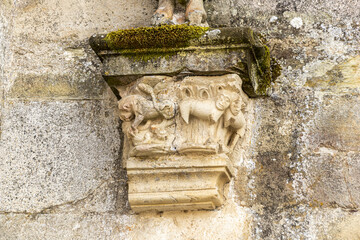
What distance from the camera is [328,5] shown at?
2744mm

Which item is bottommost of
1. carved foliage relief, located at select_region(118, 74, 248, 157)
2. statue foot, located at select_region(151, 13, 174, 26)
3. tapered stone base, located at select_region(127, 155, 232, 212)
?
tapered stone base, located at select_region(127, 155, 232, 212)

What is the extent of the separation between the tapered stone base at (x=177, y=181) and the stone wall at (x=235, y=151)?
5.5 inches

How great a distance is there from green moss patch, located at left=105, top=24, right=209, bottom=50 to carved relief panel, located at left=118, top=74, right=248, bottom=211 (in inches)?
7.0

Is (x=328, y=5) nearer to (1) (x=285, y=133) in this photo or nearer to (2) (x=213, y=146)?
(1) (x=285, y=133)

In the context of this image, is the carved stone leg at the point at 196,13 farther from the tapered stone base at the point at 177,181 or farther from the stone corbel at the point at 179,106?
the tapered stone base at the point at 177,181

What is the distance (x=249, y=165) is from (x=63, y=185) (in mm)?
982

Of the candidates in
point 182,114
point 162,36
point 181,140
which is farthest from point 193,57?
point 181,140

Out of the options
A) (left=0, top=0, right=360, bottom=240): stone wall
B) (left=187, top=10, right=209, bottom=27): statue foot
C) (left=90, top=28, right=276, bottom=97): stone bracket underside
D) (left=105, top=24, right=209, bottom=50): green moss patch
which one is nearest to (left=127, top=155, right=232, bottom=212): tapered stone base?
(left=0, top=0, right=360, bottom=240): stone wall

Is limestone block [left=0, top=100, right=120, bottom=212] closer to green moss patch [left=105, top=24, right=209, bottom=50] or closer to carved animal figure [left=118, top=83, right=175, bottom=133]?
carved animal figure [left=118, top=83, right=175, bottom=133]

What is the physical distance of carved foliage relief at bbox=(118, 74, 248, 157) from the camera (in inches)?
93.0

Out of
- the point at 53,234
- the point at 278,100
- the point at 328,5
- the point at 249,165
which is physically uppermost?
the point at 328,5

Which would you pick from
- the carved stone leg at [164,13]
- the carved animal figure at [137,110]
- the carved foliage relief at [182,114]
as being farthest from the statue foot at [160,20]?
the carved animal figure at [137,110]

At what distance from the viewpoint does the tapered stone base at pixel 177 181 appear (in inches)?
92.6

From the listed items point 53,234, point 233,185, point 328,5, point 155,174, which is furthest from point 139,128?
point 328,5
